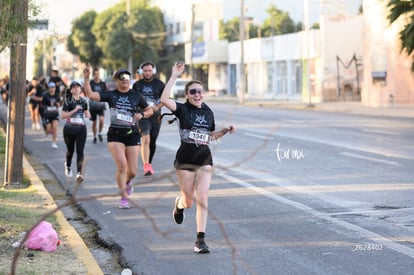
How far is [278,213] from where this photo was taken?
10234 mm

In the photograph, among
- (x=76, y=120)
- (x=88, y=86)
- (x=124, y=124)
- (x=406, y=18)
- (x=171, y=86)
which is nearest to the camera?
(x=171, y=86)

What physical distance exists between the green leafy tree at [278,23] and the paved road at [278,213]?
66856 mm

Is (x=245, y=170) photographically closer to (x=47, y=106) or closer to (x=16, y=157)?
(x=16, y=157)

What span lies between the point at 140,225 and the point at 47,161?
857cm

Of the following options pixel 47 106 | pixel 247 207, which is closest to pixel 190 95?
pixel 247 207

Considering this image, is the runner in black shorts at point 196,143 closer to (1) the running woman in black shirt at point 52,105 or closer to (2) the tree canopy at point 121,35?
(1) the running woman in black shirt at point 52,105

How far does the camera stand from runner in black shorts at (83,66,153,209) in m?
10.6

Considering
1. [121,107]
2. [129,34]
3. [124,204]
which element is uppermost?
[129,34]

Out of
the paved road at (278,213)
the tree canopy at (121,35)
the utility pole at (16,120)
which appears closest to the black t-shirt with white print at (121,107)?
the paved road at (278,213)

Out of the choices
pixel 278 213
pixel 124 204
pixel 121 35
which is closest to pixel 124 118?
pixel 124 204

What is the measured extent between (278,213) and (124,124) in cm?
230

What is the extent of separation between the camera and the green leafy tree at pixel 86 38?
3654 inches

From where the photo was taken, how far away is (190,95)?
8305 millimetres

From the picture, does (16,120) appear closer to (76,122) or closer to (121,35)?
(76,122)
